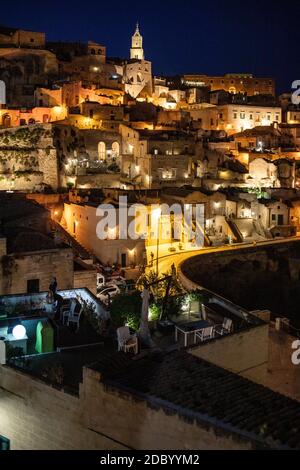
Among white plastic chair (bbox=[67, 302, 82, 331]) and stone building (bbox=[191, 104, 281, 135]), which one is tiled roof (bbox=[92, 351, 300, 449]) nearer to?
white plastic chair (bbox=[67, 302, 82, 331])

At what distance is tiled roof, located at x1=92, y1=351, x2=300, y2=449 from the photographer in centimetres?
755

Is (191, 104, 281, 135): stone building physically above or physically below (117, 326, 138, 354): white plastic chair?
above

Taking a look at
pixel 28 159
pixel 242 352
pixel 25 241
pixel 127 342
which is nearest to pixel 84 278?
pixel 25 241

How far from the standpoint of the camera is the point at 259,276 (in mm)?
40969

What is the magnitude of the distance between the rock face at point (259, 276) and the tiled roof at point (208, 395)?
89.0ft

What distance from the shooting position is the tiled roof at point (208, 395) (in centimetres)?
755

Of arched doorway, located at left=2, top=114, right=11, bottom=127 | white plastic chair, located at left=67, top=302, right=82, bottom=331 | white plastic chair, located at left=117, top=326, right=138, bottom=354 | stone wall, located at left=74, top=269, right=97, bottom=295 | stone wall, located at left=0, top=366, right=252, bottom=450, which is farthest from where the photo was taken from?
arched doorway, located at left=2, top=114, right=11, bottom=127

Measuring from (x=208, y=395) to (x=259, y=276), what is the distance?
3315 cm

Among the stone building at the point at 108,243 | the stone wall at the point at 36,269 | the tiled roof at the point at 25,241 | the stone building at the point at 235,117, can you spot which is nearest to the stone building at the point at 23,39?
the stone building at the point at 235,117

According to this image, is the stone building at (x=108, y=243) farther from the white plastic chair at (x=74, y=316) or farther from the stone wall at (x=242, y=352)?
the stone wall at (x=242, y=352)

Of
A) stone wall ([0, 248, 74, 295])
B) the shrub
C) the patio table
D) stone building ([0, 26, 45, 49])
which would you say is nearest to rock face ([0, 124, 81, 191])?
stone building ([0, 26, 45, 49])

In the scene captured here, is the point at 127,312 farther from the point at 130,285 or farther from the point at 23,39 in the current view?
the point at 23,39

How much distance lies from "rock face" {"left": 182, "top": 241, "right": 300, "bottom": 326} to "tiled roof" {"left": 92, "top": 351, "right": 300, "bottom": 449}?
27126 millimetres
